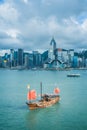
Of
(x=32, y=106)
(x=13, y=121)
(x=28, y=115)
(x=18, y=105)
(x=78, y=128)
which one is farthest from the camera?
(x=18, y=105)

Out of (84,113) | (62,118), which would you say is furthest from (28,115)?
(84,113)

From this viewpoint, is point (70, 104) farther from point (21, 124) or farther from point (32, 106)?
point (21, 124)

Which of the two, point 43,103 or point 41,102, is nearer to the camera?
point 43,103

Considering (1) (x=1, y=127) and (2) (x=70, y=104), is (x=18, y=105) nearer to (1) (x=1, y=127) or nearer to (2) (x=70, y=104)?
(2) (x=70, y=104)

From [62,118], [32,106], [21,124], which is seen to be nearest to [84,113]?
[62,118]

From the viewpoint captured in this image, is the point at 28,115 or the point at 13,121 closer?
the point at 13,121

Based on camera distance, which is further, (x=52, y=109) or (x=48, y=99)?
(x=48, y=99)

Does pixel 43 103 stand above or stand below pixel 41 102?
below

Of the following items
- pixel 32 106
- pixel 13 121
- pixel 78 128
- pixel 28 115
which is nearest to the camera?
pixel 78 128

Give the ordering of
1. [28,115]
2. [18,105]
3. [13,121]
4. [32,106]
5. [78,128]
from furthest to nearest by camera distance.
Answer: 1. [18,105]
2. [32,106]
3. [28,115]
4. [13,121]
5. [78,128]
